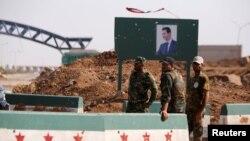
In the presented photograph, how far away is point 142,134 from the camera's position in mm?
7961

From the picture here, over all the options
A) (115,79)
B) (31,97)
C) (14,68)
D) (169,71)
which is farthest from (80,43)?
(169,71)

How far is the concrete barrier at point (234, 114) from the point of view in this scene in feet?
39.0

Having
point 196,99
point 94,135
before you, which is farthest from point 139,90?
point 94,135

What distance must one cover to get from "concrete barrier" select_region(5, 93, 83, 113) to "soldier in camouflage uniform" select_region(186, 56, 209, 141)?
17.5 feet

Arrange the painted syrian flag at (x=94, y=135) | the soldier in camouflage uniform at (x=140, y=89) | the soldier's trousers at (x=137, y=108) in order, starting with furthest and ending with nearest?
the soldier's trousers at (x=137, y=108)
the soldier in camouflage uniform at (x=140, y=89)
the painted syrian flag at (x=94, y=135)

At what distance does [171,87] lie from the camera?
30.9 feet

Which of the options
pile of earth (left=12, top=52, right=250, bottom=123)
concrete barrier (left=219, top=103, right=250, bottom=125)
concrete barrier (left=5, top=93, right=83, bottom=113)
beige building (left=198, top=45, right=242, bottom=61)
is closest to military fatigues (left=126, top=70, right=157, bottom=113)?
concrete barrier (left=219, top=103, right=250, bottom=125)

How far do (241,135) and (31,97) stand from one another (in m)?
8.31

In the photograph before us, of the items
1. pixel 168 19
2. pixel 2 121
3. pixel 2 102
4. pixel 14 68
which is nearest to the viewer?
pixel 2 121

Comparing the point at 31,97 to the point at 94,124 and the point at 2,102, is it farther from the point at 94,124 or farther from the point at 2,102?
the point at 94,124

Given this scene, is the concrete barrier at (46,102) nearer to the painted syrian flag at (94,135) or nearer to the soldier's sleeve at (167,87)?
the soldier's sleeve at (167,87)

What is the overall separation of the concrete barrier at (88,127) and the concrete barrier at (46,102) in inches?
259

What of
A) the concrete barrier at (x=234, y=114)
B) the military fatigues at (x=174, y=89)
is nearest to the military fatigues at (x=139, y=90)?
the military fatigues at (x=174, y=89)

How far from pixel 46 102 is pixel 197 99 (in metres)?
6.48
